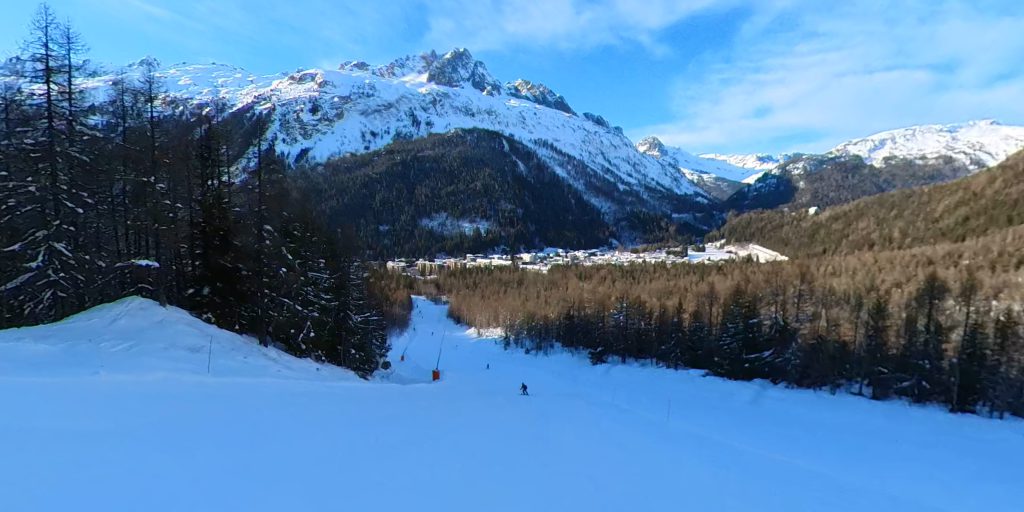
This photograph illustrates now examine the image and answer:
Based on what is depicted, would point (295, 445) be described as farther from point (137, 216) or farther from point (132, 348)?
point (137, 216)

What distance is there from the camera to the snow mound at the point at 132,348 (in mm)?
11797

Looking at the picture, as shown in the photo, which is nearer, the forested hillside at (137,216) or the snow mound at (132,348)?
the snow mound at (132,348)

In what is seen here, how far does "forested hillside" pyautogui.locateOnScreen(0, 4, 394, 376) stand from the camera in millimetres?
19016

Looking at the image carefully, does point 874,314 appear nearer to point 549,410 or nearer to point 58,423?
point 549,410

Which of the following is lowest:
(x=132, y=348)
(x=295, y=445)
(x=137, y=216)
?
(x=132, y=348)

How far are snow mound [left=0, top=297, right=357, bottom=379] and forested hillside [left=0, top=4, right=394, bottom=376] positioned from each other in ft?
11.9

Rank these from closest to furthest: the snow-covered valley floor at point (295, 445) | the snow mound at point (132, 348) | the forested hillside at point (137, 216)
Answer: the snow-covered valley floor at point (295, 445)
the snow mound at point (132, 348)
the forested hillside at point (137, 216)

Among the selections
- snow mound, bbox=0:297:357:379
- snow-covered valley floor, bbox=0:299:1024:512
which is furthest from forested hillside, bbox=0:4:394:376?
snow-covered valley floor, bbox=0:299:1024:512

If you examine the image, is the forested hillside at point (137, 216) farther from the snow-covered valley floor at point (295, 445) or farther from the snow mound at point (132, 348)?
the snow-covered valley floor at point (295, 445)

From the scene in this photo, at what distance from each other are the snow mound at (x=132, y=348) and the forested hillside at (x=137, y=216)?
3.64 metres

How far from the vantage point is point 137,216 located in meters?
23.6

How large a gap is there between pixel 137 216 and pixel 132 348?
12284 mm

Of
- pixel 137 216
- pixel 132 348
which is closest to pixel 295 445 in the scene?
pixel 132 348

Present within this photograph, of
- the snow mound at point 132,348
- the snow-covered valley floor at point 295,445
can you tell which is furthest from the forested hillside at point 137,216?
the snow-covered valley floor at point 295,445
